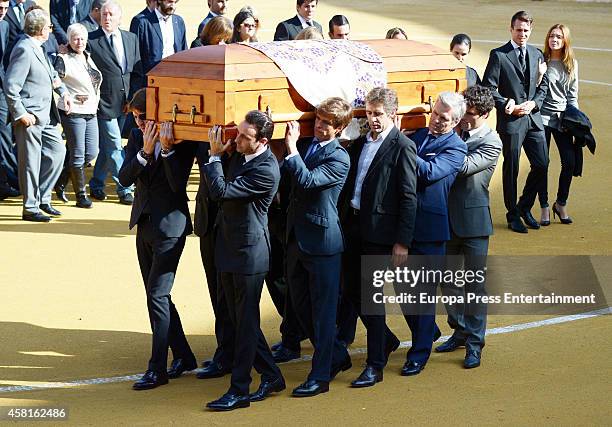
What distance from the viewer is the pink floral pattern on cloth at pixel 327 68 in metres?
7.88

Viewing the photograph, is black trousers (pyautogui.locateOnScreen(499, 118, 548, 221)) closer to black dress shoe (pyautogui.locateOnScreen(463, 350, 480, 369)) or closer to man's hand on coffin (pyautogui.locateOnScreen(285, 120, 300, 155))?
black dress shoe (pyautogui.locateOnScreen(463, 350, 480, 369))

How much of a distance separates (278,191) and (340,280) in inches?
27.8

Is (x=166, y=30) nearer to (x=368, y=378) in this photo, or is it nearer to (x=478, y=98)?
(x=478, y=98)

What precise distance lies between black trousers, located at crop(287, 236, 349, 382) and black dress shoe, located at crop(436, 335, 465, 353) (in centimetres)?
108

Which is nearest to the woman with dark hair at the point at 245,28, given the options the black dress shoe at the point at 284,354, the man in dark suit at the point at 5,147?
the man in dark suit at the point at 5,147

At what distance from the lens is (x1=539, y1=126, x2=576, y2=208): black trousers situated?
12.2 meters

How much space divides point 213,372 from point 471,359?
1.69 m

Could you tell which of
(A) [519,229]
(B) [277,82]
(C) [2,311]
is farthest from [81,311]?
(A) [519,229]

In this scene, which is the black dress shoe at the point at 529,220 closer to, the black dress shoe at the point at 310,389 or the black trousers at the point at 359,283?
the black trousers at the point at 359,283

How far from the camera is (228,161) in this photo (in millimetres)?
7523

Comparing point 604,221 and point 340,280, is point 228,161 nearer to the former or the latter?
point 340,280

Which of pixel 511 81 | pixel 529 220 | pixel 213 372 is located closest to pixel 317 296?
pixel 213 372

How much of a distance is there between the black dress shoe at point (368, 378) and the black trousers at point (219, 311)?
85 cm

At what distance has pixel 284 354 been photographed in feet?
27.3
